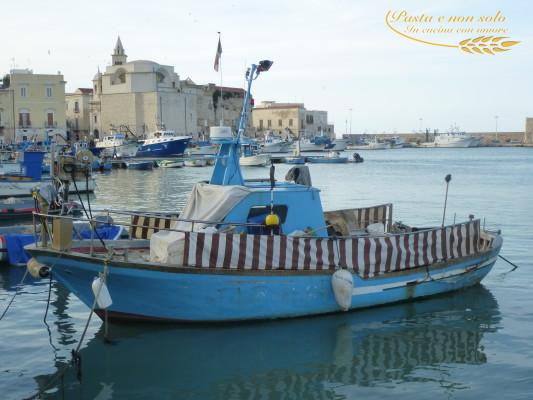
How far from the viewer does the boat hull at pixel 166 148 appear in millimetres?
88375

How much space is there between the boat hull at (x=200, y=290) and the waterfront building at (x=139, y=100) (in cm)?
9779

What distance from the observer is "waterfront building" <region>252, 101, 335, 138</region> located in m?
168

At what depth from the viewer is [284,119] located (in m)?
171

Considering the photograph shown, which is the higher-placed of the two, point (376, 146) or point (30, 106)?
point (30, 106)

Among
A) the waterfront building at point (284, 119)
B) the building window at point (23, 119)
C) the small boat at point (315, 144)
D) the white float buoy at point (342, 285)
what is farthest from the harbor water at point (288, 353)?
the waterfront building at point (284, 119)

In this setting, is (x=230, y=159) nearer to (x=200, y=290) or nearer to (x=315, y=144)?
(x=200, y=290)

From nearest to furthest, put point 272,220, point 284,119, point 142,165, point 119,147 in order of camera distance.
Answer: point 272,220
point 142,165
point 119,147
point 284,119

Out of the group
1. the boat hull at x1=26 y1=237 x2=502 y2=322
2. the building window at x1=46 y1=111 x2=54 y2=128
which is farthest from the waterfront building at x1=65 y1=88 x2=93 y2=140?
the boat hull at x1=26 y1=237 x2=502 y2=322

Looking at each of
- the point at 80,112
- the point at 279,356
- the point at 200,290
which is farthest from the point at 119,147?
the point at 279,356

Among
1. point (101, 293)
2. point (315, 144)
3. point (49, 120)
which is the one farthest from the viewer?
point (315, 144)

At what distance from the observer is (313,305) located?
13398mm

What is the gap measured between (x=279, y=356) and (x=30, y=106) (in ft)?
299

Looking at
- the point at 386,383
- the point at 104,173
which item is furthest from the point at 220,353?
the point at 104,173

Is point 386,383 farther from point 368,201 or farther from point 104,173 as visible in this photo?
point 104,173
